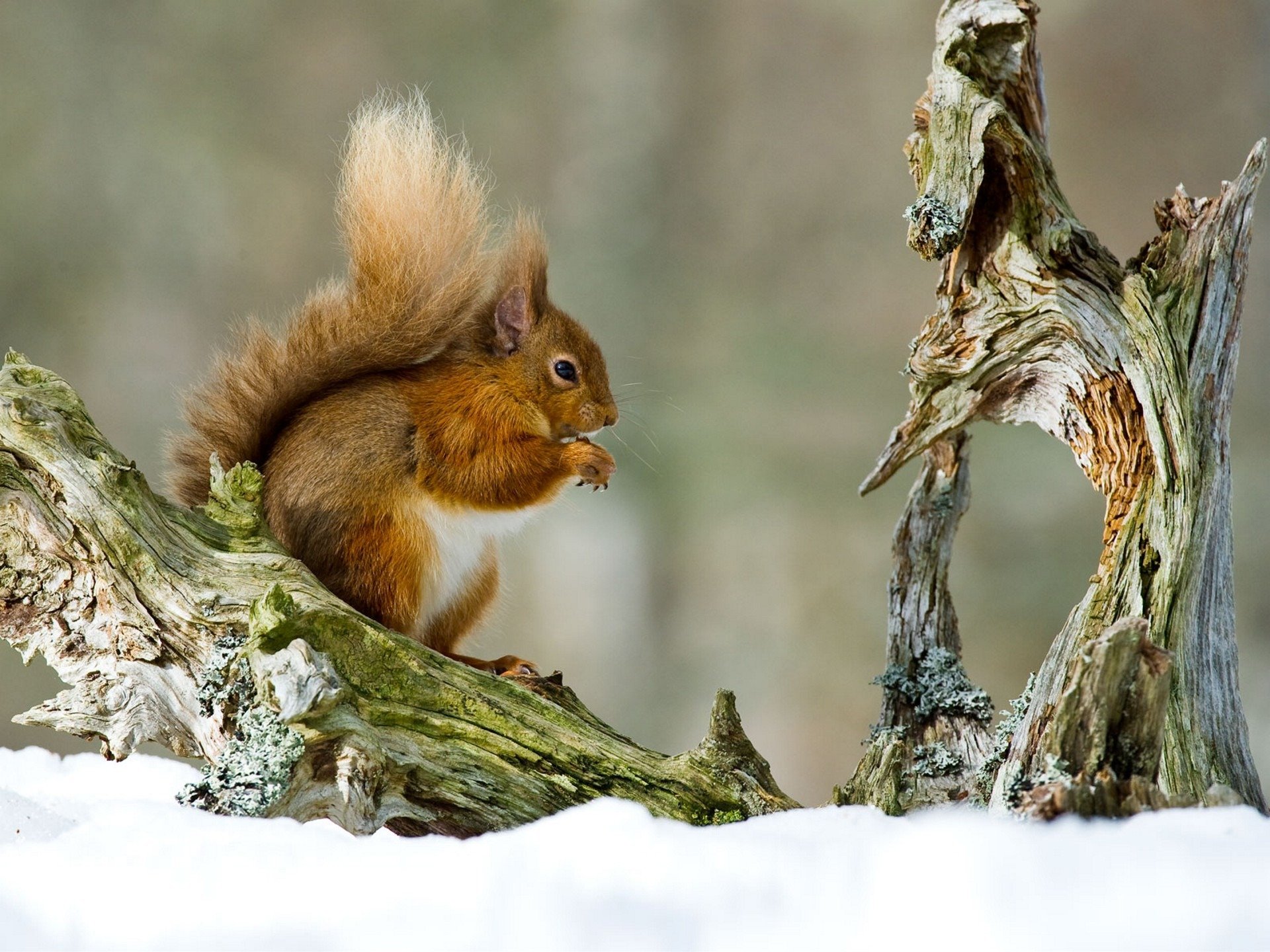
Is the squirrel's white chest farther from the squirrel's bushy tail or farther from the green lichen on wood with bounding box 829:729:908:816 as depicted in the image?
the green lichen on wood with bounding box 829:729:908:816

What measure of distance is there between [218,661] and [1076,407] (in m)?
1.02

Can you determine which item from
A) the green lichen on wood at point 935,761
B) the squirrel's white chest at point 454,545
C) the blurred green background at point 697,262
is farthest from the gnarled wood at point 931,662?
the blurred green background at point 697,262

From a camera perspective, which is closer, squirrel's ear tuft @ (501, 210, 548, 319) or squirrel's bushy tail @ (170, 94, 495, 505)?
squirrel's bushy tail @ (170, 94, 495, 505)

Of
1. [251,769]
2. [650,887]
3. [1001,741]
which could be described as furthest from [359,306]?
[1001,741]

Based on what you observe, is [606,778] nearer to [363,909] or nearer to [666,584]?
[363,909]

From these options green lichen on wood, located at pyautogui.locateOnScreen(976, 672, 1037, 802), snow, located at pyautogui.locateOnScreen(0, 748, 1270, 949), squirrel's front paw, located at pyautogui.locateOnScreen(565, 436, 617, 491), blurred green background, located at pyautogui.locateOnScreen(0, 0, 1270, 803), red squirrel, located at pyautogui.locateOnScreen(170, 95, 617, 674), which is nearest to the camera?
snow, located at pyautogui.locateOnScreen(0, 748, 1270, 949)

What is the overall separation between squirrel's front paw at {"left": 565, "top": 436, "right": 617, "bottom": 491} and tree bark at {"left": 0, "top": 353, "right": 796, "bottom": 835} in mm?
409

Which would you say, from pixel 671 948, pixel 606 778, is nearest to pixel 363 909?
pixel 671 948

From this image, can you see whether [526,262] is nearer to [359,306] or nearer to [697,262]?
[359,306]

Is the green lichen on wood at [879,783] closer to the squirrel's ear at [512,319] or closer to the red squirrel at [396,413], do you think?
the red squirrel at [396,413]

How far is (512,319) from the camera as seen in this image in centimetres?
175

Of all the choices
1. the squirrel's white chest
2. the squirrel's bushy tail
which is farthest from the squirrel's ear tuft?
the squirrel's white chest

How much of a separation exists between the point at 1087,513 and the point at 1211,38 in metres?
1.24

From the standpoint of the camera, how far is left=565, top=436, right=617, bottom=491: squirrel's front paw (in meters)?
1.63
